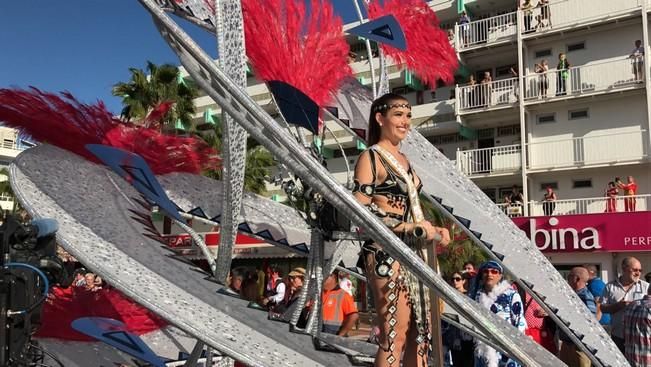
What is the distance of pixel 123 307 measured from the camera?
4121 mm

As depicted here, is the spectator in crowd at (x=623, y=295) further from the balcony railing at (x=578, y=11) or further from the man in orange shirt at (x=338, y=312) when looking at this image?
the balcony railing at (x=578, y=11)

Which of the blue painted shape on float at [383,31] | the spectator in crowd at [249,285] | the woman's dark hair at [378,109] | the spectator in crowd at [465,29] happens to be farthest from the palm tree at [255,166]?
the woman's dark hair at [378,109]

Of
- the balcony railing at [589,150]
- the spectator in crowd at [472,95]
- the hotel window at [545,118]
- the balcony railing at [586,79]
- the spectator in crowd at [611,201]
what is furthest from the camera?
the spectator in crowd at [472,95]

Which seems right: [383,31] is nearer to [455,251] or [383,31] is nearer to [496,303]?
[496,303]

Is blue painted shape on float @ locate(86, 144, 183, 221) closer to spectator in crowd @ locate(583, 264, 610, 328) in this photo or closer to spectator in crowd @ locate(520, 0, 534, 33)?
spectator in crowd @ locate(583, 264, 610, 328)

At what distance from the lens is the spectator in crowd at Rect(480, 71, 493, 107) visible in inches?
929

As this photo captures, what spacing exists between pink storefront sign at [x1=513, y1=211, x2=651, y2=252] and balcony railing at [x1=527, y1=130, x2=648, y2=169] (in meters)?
2.67

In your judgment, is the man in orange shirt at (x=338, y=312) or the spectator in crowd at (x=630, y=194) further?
the spectator in crowd at (x=630, y=194)

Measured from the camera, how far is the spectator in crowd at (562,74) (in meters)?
21.4

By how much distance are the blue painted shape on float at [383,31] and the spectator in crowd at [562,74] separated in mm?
19247

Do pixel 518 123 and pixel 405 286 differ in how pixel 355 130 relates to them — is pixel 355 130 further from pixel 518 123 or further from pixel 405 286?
pixel 518 123

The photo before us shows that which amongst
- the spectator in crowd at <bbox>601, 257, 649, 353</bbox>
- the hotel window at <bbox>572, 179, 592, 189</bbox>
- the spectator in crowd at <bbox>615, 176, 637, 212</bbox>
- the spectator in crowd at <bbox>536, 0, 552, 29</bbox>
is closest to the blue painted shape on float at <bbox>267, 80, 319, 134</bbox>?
the spectator in crowd at <bbox>601, 257, 649, 353</bbox>

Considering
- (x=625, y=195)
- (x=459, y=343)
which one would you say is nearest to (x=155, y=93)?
(x=625, y=195)

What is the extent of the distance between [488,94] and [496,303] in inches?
788
